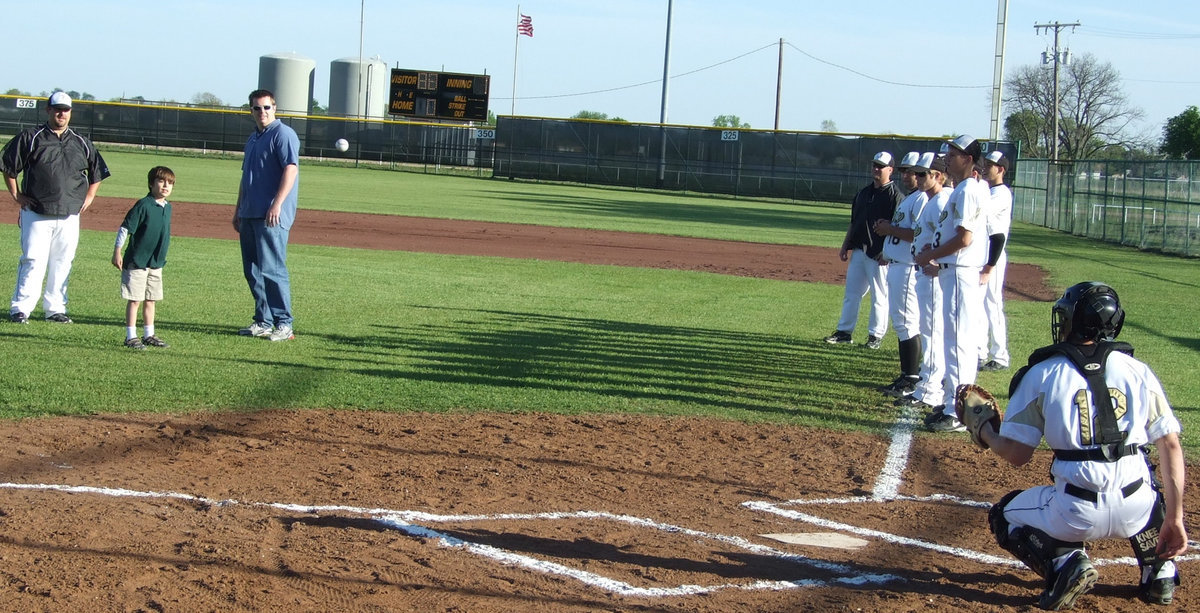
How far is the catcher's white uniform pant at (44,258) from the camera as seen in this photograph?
995cm

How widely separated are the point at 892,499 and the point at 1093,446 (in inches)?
68.1

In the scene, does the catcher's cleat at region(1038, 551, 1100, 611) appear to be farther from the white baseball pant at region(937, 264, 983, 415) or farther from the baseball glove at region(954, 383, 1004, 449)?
the white baseball pant at region(937, 264, 983, 415)

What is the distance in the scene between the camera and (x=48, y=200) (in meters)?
10.0

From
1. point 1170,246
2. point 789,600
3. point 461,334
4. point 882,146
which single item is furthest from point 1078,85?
point 789,600

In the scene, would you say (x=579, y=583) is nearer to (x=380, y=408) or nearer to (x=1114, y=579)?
(x=1114, y=579)

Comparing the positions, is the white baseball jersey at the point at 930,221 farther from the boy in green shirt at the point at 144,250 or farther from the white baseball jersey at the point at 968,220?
the boy in green shirt at the point at 144,250

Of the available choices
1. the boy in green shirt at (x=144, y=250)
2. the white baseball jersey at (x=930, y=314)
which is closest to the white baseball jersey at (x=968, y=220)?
the white baseball jersey at (x=930, y=314)

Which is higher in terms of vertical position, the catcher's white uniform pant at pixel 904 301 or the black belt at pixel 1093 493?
the catcher's white uniform pant at pixel 904 301

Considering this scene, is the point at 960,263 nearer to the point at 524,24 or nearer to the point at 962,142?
the point at 962,142

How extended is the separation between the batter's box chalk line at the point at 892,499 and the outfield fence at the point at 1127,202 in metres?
22.3

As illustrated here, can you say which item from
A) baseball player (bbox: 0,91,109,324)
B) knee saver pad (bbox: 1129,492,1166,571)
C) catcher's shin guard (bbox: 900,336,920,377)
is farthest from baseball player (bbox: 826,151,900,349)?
baseball player (bbox: 0,91,109,324)

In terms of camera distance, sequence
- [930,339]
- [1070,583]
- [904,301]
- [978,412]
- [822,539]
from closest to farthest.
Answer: [1070,583], [978,412], [822,539], [930,339], [904,301]

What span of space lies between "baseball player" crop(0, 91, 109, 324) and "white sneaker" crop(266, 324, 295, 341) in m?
1.95

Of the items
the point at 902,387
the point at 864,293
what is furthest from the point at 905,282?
the point at 864,293
